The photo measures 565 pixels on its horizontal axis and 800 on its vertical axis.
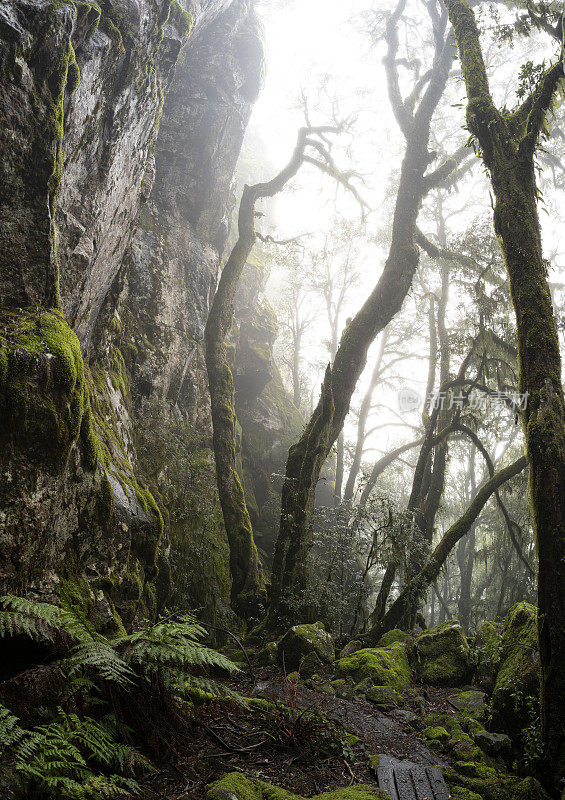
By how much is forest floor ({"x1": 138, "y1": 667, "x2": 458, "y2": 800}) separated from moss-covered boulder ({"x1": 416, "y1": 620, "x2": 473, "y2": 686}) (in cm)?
238

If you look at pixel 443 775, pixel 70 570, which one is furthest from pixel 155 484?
pixel 443 775

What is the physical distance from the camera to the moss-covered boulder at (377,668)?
6809mm

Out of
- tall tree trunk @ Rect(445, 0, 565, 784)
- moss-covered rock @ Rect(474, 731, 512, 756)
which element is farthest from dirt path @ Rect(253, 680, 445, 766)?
tall tree trunk @ Rect(445, 0, 565, 784)

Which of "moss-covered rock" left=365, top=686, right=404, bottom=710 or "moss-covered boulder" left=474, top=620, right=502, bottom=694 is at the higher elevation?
"moss-covered boulder" left=474, top=620, right=502, bottom=694

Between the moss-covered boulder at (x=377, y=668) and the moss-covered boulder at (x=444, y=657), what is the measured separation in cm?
36

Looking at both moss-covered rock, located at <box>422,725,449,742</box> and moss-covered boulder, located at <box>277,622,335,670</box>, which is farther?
moss-covered boulder, located at <box>277,622,335,670</box>

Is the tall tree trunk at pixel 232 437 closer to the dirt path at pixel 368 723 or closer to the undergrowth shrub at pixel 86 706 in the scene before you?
the dirt path at pixel 368 723

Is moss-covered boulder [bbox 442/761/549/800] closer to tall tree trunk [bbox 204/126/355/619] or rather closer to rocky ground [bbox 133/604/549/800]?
rocky ground [bbox 133/604/549/800]

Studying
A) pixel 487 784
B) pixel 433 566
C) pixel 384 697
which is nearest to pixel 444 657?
pixel 433 566

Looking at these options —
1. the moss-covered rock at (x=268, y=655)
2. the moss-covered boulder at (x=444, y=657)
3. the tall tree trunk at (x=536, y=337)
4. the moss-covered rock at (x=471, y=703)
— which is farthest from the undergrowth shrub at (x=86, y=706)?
the moss-covered boulder at (x=444, y=657)

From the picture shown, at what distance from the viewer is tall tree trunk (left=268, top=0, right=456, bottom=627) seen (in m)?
8.23

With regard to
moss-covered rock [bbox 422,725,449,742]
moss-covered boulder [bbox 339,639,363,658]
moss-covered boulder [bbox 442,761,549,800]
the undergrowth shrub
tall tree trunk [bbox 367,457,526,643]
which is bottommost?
moss-covered boulder [bbox 339,639,363,658]

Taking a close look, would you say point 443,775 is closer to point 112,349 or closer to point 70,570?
point 70,570

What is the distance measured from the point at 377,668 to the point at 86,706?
5.25m
